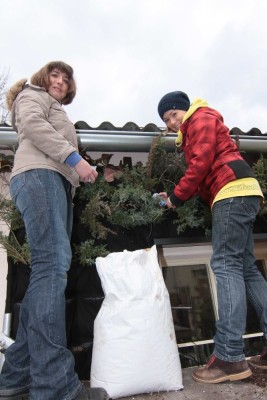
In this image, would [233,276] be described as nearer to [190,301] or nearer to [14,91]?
[190,301]

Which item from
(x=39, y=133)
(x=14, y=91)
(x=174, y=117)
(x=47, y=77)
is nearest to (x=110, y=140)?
(x=174, y=117)

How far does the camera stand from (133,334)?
1.77 metres

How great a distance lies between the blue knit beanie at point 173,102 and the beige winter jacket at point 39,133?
89cm

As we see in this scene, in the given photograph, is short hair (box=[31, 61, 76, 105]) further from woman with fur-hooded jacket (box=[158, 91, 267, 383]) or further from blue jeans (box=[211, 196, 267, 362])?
blue jeans (box=[211, 196, 267, 362])

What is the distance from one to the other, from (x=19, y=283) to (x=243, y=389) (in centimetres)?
157

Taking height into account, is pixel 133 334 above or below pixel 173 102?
below

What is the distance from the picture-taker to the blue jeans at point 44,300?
56.8 inches

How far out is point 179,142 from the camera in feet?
7.82

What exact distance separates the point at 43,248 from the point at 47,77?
1198 mm

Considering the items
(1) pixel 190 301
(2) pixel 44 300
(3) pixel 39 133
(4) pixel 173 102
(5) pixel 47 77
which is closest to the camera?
(2) pixel 44 300

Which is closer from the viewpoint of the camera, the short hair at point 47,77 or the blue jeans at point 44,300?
the blue jeans at point 44,300

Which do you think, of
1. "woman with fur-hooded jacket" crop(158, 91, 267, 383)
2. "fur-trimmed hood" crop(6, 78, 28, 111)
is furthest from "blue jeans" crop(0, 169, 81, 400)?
"woman with fur-hooded jacket" crop(158, 91, 267, 383)

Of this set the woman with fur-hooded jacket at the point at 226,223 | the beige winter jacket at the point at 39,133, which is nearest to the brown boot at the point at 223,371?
the woman with fur-hooded jacket at the point at 226,223

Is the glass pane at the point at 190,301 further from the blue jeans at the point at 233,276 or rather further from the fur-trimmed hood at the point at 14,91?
the fur-trimmed hood at the point at 14,91
